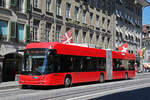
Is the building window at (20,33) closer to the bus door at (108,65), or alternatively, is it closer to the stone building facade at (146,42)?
the bus door at (108,65)

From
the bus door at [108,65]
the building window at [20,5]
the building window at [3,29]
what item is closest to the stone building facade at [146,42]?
the bus door at [108,65]

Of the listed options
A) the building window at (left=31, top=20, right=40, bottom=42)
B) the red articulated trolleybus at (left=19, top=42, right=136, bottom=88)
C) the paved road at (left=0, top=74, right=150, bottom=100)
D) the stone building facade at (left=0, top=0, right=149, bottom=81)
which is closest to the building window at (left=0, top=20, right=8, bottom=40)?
the stone building facade at (left=0, top=0, right=149, bottom=81)

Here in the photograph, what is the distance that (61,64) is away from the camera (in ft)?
58.3

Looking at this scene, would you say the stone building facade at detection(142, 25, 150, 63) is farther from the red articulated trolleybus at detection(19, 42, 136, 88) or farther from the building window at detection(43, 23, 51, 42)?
the red articulated trolleybus at detection(19, 42, 136, 88)

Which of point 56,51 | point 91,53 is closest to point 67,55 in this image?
point 56,51

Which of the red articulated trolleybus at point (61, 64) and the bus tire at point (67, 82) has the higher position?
the red articulated trolleybus at point (61, 64)

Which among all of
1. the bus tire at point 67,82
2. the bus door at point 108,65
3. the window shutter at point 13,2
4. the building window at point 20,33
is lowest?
the bus tire at point 67,82

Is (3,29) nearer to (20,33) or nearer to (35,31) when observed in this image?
(20,33)

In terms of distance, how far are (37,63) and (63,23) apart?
16.6m

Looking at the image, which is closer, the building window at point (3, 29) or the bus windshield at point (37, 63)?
the bus windshield at point (37, 63)

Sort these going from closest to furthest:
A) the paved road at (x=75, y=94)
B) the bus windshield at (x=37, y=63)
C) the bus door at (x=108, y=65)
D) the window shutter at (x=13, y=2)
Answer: the paved road at (x=75, y=94) < the bus windshield at (x=37, y=63) < the bus door at (x=108, y=65) < the window shutter at (x=13, y=2)

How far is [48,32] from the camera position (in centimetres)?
3081

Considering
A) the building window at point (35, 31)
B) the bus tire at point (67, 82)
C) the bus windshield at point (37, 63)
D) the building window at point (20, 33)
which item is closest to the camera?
the bus windshield at point (37, 63)

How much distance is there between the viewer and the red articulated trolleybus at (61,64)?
54.7 ft
